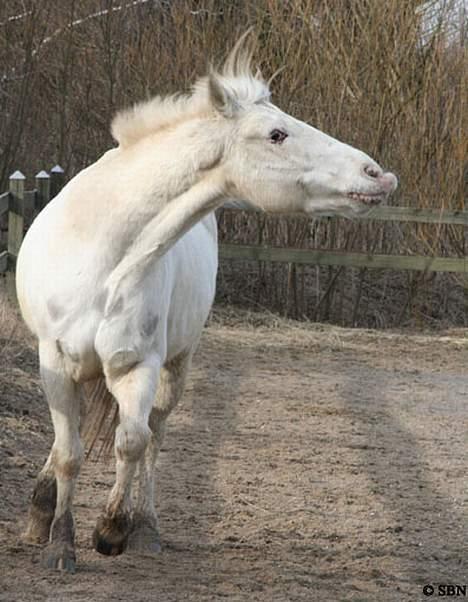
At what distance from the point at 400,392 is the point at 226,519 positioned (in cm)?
398

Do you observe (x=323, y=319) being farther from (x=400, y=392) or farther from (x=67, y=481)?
(x=67, y=481)

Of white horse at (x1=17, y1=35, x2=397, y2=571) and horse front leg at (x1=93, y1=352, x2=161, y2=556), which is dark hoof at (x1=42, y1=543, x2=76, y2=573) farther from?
horse front leg at (x1=93, y1=352, x2=161, y2=556)

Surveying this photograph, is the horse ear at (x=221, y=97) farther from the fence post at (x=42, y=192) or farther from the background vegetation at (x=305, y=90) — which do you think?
the background vegetation at (x=305, y=90)

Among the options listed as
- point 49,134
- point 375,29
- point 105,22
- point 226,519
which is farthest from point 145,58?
point 226,519

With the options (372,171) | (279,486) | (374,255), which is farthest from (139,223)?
(374,255)

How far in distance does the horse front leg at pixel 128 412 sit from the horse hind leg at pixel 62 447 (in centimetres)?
16

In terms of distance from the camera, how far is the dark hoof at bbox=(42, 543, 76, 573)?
4.42 metres

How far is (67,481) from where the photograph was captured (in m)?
4.52

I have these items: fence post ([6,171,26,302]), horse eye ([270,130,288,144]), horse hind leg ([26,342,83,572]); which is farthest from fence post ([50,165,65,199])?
horse eye ([270,130,288,144])

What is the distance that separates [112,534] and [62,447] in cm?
38

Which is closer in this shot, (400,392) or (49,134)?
(400,392)

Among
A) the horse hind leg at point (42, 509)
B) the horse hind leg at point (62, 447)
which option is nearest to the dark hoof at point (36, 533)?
the horse hind leg at point (42, 509)

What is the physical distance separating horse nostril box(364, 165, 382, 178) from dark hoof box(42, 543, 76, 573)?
1.76m

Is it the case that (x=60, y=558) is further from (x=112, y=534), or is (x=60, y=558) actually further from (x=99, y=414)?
(x=99, y=414)
